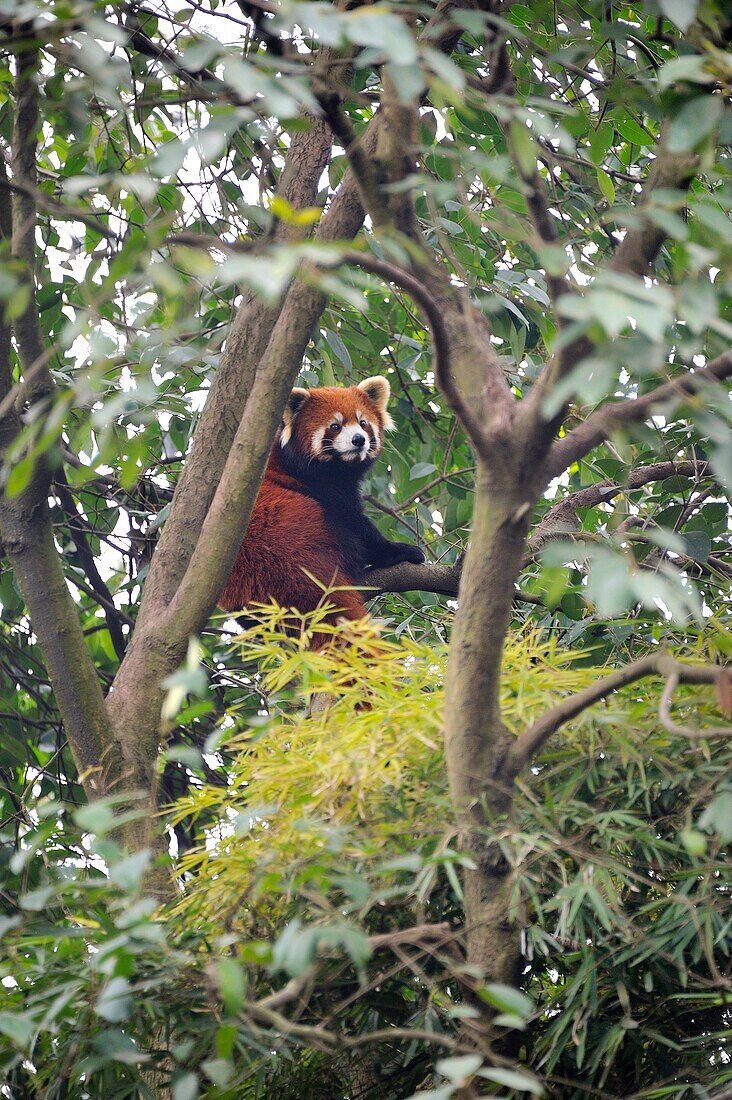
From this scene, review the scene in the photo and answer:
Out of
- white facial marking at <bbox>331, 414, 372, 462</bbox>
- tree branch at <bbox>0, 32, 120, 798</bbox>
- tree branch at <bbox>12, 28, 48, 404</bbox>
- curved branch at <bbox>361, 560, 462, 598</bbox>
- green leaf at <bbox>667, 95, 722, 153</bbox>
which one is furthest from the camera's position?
white facial marking at <bbox>331, 414, 372, 462</bbox>

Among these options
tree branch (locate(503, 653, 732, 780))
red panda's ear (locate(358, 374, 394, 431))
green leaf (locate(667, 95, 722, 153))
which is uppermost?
red panda's ear (locate(358, 374, 394, 431))

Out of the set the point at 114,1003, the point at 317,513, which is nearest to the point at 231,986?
the point at 114,1003

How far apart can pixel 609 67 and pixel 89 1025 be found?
2.81 m

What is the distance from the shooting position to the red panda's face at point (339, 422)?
4.66m

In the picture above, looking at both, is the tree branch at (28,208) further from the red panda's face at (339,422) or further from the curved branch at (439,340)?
the red panda's face at (339,422)

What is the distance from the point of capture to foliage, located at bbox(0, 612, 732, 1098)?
175 cm

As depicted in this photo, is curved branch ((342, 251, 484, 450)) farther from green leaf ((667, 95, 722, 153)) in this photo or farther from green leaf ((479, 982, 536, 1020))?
green leaf ((479, 982, 536, 1020))

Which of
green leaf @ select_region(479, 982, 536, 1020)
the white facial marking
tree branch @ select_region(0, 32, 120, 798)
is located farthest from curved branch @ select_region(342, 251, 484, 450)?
the white facial marking

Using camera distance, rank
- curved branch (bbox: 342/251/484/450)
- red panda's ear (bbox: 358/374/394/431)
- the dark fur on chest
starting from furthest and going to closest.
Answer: red panda's ear (bbox: 358/374/394/431), the dark fur on chest, curved branch (bbox: 342/251/484/450)

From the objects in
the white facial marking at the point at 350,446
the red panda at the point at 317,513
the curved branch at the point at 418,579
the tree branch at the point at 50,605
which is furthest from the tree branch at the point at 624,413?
the white facial marking at the point at 350,446

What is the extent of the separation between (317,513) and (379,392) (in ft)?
3.07

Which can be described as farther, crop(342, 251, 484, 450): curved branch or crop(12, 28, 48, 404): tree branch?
crop(12, 28, 48, 404): tree branch

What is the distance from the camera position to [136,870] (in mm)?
1349

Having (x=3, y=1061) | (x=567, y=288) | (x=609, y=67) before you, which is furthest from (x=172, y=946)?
(x=609, y=67)
